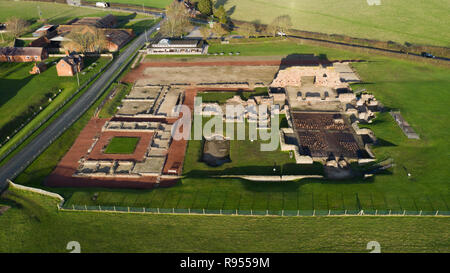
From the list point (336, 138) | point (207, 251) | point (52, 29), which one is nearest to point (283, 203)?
point (207, 251)

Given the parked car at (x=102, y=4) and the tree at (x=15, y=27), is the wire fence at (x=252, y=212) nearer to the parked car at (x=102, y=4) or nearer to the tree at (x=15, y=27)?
the tree at (x=15, y=27)

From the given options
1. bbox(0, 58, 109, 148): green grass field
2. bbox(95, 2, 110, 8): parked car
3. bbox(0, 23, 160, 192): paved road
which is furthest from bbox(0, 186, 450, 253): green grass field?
bbox(95, 2, 110, 8): parked car

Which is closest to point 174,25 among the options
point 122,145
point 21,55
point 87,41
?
point 87,41

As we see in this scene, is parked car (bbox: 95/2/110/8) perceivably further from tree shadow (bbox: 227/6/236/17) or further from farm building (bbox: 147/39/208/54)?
farm building (bbox: 147/39/208/54)

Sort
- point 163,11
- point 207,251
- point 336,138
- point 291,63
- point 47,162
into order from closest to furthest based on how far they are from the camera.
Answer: point 207,251, point 47,162, point 336,138, point 291,63, point 163,11

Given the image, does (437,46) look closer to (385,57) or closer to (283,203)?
(385,57)

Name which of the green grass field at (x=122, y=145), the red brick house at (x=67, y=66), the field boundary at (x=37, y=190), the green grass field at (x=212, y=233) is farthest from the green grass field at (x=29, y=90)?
the green grass field at (x=212, y=233)
